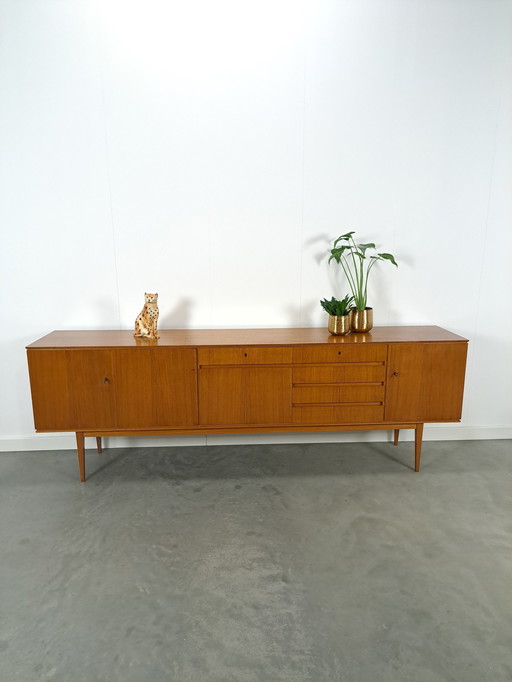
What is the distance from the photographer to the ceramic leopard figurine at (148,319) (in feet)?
9.44

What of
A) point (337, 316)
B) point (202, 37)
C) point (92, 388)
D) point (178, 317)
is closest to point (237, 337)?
point (178, 317)

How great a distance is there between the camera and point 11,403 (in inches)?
127

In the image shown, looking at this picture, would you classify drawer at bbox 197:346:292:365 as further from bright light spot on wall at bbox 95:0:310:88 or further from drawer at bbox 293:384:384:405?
bright light spot on wall at bbox 95:0:310:88

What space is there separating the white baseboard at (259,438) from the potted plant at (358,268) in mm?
809

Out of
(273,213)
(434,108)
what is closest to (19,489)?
(273,213)

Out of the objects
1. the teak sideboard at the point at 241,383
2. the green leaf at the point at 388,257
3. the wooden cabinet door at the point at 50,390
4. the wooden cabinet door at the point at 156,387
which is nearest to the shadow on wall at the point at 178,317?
the teak sideboard at the point at 241,383

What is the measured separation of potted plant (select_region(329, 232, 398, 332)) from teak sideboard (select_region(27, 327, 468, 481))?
0.13m

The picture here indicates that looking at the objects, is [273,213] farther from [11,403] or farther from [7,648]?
[7,648]

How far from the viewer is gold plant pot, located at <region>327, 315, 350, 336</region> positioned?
2931 millimetres

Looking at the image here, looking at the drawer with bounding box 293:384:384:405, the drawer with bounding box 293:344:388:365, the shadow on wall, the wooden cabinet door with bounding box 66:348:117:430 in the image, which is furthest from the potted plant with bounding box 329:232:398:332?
the wooden cabinet door with bounding box 66:348:117:430

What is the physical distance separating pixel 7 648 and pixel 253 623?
861 millimetres

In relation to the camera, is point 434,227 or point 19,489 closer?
point 19,489

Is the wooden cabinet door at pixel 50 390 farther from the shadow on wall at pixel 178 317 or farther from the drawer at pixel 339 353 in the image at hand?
the drawer at pixel 339 353

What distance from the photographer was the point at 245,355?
2781mm
